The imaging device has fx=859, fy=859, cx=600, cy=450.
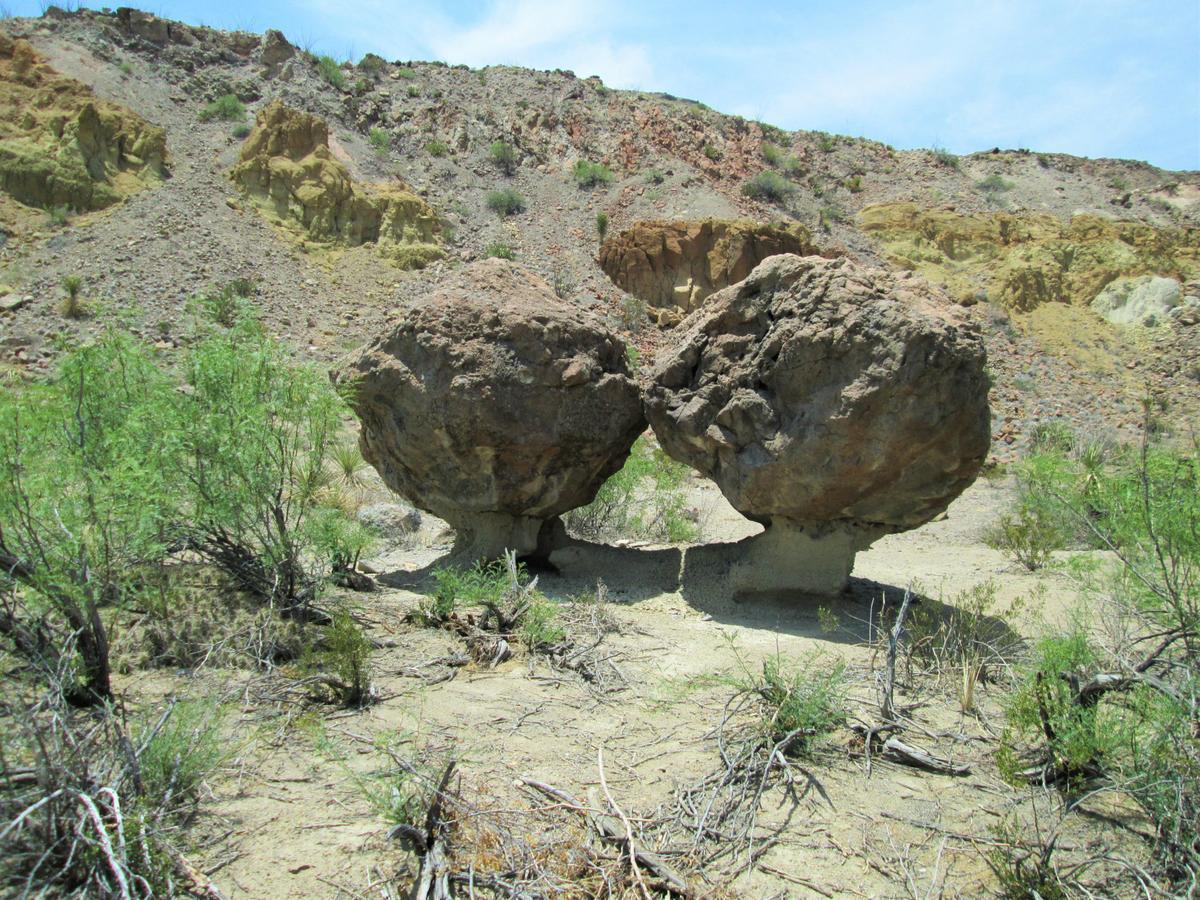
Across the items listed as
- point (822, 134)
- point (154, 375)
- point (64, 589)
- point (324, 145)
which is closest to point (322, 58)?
point (324, 145)

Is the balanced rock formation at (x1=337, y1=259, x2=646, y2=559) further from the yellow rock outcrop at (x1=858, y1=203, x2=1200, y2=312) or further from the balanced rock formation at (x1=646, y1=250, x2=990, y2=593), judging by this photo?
the yellow rock outcrop at (x1=858, y1=203, x2=1200, y2=312)

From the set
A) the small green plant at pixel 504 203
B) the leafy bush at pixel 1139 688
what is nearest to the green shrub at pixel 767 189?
the small green plant at pixel 504 203

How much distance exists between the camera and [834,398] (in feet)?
18.9

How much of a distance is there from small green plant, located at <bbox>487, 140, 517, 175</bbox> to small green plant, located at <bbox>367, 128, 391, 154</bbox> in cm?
301

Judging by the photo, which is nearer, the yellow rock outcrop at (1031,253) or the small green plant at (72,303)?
the small green plant at (72,303)

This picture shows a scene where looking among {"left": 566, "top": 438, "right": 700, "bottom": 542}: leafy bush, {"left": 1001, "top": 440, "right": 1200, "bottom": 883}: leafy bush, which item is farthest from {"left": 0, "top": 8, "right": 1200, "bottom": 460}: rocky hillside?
{"left": 1001, "top": 440, "right": 1200, "bottom": 883}: leafy bush

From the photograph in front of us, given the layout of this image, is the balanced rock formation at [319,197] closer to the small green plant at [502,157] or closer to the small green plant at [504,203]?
the small green plant at [504,203]

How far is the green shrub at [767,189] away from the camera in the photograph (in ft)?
86.8

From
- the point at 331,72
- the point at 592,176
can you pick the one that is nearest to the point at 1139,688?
the point at 592,176

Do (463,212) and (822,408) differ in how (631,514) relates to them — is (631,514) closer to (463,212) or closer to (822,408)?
(822,408)

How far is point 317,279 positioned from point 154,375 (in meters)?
15.4

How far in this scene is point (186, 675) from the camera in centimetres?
441

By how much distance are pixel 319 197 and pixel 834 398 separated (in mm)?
18450

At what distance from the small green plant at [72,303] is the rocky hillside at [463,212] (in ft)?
0.31
